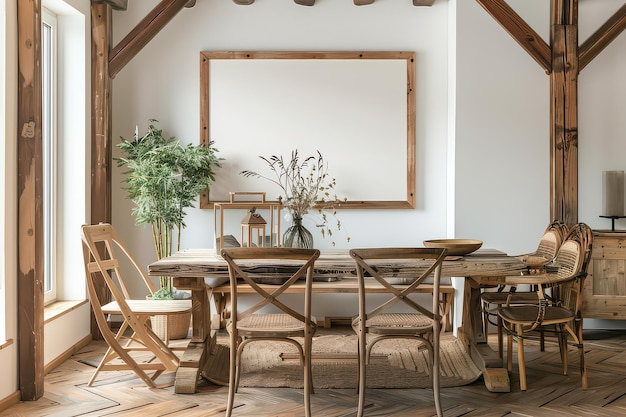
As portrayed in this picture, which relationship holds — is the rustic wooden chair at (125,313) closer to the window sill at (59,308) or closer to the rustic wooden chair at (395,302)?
the window sill at (59,308)

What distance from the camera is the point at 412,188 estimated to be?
6.42 metres

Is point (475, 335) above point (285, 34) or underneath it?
underneath

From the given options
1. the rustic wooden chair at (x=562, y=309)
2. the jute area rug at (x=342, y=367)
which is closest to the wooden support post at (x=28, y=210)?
the jute area rug at (x=342, y=367)

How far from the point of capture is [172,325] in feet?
19.4

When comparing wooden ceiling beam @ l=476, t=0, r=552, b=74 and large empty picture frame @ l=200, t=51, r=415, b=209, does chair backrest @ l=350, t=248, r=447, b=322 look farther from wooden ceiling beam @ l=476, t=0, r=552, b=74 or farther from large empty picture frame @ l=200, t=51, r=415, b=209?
wooden ceiling beam @ l=476, t=0, r=552, b=74

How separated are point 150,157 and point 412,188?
2.38 m

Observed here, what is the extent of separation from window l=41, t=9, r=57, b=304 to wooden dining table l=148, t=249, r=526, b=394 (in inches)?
53.2

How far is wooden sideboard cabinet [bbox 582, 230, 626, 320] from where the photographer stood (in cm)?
569

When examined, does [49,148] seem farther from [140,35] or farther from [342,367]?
[342,367]

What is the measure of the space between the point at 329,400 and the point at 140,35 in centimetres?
360

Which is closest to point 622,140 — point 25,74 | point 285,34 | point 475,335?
point 475,335

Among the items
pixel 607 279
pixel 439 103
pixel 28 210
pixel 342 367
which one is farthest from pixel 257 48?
pixel 607 279

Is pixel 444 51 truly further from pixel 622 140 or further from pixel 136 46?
pixel 136 46

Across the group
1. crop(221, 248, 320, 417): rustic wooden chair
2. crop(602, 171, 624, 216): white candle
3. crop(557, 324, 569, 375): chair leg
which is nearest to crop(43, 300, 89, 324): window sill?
crop(221, 248, 320, 417): rustic wooden chair
